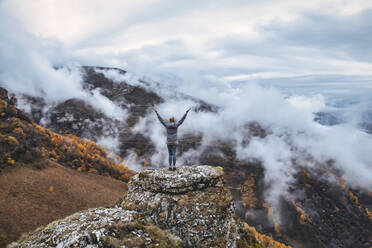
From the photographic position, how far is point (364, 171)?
154 metres

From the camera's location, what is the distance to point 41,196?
2006 centimetres

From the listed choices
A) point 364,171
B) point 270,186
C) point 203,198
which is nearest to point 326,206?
point 270,186

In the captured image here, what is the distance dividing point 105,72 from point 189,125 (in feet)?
256

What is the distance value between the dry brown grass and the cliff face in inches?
282

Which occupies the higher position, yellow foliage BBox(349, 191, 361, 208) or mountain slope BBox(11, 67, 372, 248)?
mountain slope BBox(11, 67, 372, 248)

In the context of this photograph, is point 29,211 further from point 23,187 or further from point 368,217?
point 368,217

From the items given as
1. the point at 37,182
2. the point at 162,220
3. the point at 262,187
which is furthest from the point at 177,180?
the point at 262,187

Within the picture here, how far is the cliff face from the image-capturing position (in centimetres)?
920

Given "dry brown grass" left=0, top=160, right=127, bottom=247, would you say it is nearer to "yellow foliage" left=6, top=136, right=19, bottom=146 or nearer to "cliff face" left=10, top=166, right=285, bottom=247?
"yellow foliage" left=6, top=136, right=19, bottom=146

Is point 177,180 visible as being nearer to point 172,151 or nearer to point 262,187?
point 172,151

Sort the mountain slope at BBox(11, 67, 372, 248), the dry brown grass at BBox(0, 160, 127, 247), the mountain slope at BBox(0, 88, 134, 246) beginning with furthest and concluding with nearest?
the mountain slope at BBox(11, 67, 372, 248), the mountain slope at BBox(0, 88, 134, 246), the dry brown grass at BBox(0, 160, 127, 247)

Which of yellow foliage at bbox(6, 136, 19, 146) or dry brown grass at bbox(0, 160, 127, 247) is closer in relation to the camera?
dry brown grass at bbox(0, 160, 127, 247)

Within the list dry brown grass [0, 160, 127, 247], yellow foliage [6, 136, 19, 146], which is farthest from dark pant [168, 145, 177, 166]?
yellow foliage [6, 136, 19, 146]

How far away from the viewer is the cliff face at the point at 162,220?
9203 mm
